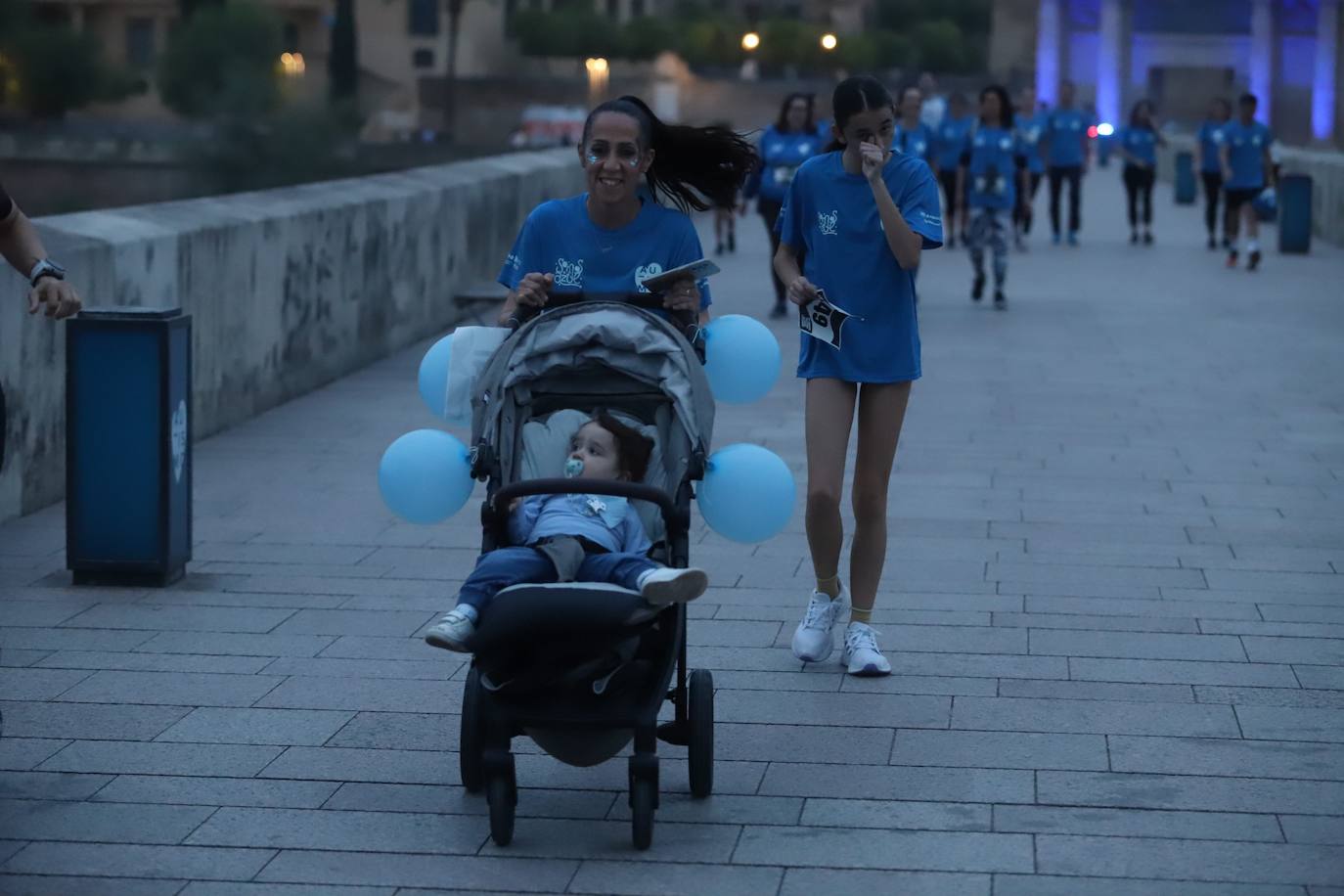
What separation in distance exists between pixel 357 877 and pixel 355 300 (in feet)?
30.3

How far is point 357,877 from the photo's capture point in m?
4.79

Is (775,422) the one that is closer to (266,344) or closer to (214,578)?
(266,344)

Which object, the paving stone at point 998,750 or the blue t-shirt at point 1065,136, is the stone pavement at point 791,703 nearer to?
the paving stone at point 998,750

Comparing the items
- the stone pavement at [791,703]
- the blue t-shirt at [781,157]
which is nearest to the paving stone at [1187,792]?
the stone pavement at [791,703]

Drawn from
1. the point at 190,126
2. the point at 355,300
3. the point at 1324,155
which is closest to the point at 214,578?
the point at 355,300

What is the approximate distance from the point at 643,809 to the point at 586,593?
531mm

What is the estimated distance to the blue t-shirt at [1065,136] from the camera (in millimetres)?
24312

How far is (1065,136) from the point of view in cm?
2445

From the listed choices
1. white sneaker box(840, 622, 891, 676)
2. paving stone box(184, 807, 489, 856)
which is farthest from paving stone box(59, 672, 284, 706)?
white sneaker box(840, 622, 891, 676)

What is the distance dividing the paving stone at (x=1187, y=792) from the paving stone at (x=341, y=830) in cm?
134

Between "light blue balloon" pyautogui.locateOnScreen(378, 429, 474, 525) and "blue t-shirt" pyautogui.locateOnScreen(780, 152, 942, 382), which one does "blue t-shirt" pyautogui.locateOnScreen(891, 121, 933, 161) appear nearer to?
"blue t-shirt" pyautogui.locateOnScreen(780, 152, 942, 382)

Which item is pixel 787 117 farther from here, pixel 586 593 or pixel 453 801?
pixel 586 593

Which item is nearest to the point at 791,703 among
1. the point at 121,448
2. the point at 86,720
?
the point at 86,720

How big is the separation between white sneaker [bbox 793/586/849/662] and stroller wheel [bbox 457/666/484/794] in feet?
5.28
